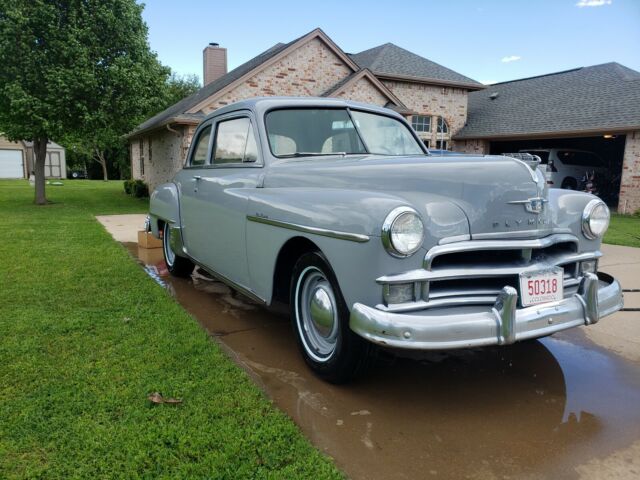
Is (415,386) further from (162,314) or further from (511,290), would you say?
(162,314)

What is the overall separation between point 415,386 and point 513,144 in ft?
67.2

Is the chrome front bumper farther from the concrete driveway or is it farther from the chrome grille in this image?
the concrete driveway

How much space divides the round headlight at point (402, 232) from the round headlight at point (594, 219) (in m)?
1.28

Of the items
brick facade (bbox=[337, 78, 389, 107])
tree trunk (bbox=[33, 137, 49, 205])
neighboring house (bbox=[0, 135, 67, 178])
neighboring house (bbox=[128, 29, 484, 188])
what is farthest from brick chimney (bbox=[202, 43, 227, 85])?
neighboring house (bbox=[0, 135, 67, 178])

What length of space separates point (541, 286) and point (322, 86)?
14331mm

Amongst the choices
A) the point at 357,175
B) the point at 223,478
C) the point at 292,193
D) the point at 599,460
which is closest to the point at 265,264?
the point at 292,193

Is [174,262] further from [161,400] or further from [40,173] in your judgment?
[40,173]

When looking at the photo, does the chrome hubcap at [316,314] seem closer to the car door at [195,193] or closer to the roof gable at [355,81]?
the car door at [195,193]

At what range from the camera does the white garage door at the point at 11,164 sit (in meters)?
41.8

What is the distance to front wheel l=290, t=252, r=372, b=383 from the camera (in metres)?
2.80

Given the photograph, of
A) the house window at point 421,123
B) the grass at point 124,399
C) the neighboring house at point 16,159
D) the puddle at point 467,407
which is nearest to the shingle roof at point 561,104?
the house window at point 421,123

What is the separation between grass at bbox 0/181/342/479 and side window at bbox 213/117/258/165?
4.58 feet

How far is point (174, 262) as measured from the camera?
5773mm

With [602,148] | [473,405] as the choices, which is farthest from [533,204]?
[602,148]
